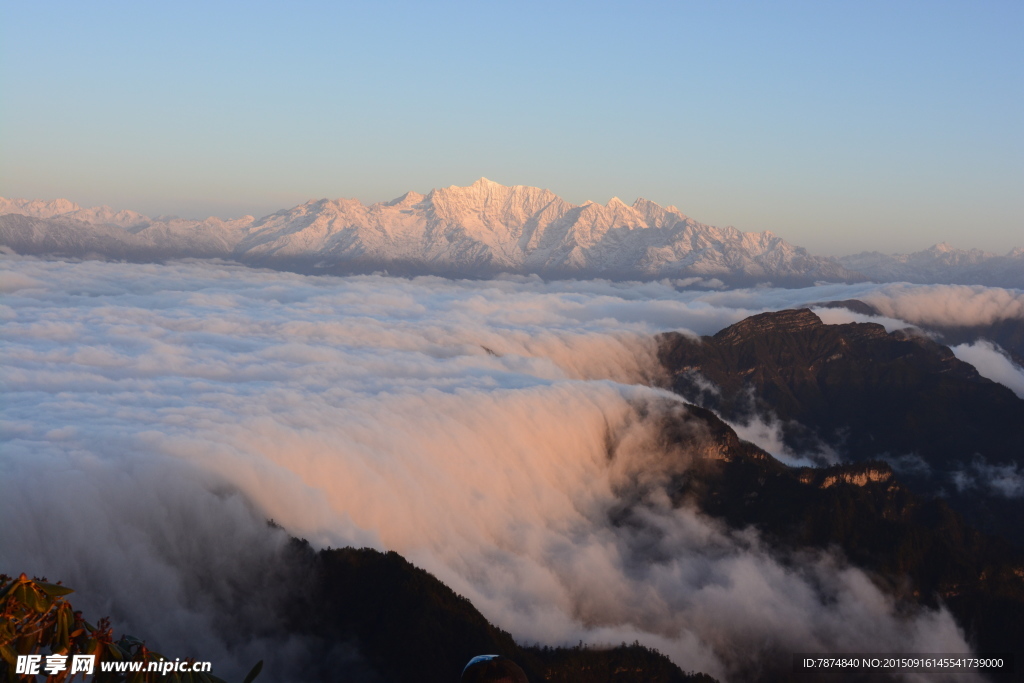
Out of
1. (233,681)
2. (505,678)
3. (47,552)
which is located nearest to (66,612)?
(505,678)

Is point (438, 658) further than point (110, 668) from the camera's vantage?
Yes

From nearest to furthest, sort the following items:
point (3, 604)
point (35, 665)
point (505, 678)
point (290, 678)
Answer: point (3, 604)
point (35, 665)
point (505, 678)
point (290, 678)

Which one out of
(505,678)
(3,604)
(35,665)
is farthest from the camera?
(505,678)

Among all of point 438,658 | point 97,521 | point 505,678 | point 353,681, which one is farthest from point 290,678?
point 505,678

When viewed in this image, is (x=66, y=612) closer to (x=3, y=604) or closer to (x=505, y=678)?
(x=3, y=604)

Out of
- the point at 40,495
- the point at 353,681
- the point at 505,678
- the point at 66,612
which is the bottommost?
the point at 353,681

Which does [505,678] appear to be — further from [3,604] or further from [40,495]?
[40,495]

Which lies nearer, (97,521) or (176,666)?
(176,666)

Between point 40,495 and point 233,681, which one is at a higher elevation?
point 40,495

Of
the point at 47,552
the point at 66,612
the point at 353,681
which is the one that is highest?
the point at 66,612
